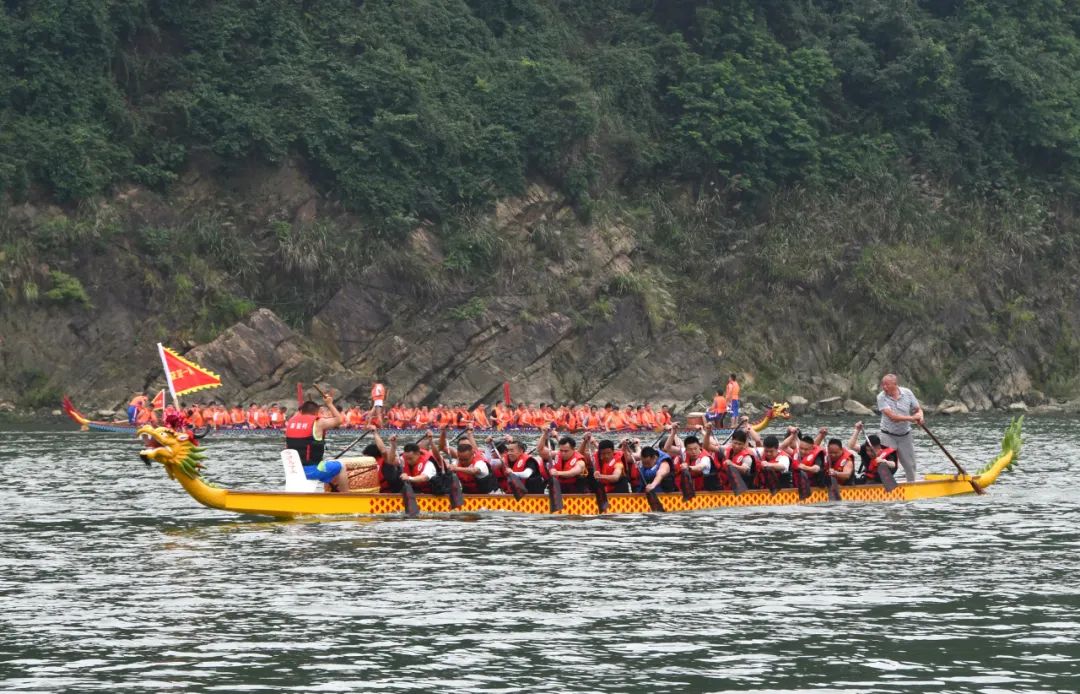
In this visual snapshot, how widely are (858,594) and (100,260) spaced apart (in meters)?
47.4

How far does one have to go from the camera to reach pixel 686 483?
28922mm

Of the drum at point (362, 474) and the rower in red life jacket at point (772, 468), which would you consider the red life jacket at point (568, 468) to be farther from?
the rower in red life jacket at point (772, 468)

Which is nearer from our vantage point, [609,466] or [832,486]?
[609,466]

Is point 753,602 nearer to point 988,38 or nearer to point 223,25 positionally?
point 223,25

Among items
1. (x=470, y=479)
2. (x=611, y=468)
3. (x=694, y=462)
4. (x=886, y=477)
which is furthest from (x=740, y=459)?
(x=470, y=479)

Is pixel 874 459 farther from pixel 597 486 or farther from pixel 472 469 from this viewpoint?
pixel 472 469

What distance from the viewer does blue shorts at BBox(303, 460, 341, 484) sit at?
90.3 ft

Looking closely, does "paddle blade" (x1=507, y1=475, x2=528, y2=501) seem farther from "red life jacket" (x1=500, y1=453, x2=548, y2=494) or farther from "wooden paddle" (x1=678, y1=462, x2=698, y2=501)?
"wooden paddle" (x1=678, y1=462, x2=698, y2=501)

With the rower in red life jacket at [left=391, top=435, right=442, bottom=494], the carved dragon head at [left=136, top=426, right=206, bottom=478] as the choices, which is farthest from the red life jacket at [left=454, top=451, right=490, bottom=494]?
the carved dragon head at [left=136, top=426, right=206, bottom=478]

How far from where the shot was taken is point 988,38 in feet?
246

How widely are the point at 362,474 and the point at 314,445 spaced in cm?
126

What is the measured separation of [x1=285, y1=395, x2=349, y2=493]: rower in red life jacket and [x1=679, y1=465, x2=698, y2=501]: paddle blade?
→ 5483 millimetres

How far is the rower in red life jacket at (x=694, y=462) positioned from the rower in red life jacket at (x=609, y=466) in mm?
940

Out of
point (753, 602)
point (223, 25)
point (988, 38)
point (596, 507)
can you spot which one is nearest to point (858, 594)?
point (753, 602)
